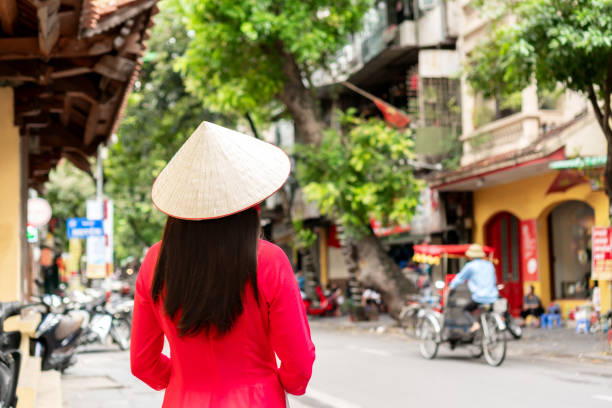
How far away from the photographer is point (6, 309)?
25.2ft

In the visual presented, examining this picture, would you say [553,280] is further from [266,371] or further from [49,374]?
[266,371]

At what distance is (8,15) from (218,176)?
5644 mm

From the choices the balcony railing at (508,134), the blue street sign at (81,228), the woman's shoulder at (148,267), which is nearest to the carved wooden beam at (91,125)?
the blue street sign at (81,228)

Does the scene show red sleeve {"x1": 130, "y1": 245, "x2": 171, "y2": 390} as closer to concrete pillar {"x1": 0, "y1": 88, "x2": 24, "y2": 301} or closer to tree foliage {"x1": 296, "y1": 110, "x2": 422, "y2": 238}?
concrete pillar {"x1": 0, "y1": 88, "x2": 24, "y2": 301}

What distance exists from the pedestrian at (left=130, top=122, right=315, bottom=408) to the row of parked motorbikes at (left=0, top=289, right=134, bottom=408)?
360 cm

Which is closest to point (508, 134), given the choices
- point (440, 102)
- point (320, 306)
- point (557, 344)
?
point (440, 102)

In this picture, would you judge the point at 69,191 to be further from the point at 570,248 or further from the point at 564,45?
Result: the point at 564,45

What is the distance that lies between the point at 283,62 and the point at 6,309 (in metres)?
15.3

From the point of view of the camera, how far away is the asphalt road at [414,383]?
30.0 ft

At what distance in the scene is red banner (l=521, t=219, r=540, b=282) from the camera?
21.9 m

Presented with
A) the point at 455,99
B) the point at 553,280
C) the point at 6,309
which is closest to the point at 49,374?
the point at 6,309

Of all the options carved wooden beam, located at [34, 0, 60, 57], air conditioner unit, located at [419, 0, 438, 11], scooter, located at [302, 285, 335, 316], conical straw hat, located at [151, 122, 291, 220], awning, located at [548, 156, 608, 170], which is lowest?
scooter, located at [302, 285, 335, 316]

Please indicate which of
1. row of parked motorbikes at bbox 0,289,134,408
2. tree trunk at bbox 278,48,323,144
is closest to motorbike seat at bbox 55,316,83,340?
row of parked motorbikes at bbox 0,289,134,408

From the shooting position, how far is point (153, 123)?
103 ft
